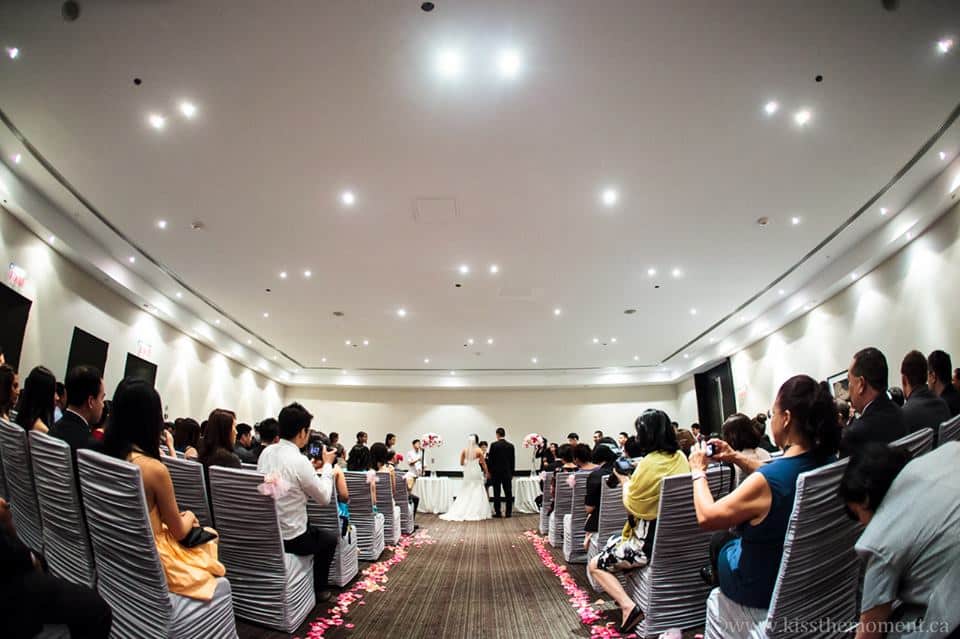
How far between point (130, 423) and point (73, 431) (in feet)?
1.84

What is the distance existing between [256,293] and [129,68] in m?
5.32

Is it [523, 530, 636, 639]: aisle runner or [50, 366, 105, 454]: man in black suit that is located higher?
[50, 366, 105, 454]: man in black suit

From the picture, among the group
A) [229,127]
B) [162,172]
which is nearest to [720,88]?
[229,127]

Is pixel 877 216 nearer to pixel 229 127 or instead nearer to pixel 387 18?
pixel 387 18

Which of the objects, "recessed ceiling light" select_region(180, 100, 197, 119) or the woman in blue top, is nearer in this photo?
the woman in blue top

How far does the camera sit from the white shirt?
2.96m

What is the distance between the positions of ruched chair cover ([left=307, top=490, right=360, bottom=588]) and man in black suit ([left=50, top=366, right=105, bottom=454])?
60.3 inches

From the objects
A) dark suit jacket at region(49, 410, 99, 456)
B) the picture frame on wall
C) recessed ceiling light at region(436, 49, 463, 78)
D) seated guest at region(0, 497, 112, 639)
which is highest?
recessed ceiling light at region(436, 49, 463, 78)

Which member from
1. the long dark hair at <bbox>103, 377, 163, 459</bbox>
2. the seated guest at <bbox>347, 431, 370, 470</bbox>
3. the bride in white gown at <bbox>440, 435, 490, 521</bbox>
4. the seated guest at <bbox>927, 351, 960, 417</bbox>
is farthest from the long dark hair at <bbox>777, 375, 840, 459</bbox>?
the bride in white gown at <bbox>440, 435, 490, 521</bbox>

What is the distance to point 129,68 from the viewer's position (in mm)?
3764

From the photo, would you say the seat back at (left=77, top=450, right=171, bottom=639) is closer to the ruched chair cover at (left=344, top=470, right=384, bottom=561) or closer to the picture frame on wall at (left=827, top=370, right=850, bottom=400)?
the ruched chair cover at (left=344, top=470, right=384, bottom=561)

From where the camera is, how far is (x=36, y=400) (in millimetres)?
2732

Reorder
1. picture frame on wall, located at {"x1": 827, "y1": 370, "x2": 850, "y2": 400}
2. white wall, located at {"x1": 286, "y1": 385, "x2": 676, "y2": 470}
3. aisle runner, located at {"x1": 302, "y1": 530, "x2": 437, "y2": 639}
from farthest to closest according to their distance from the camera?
white wall, located at {"x1": 286, "y1": 385, "x2": 676, "y2": 470} → picture frame on wall, located at {"x1": 827, "y1": 370, "x2": 850, "y2": 400} → aisle runner, located at {"x1": 302, "y1": 530, "x2": 437, "y2": 639}

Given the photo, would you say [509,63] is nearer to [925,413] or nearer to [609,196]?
[609,196]
